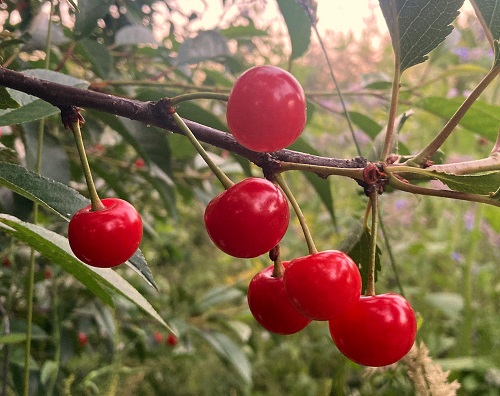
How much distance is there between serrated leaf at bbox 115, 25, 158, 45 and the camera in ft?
3.95

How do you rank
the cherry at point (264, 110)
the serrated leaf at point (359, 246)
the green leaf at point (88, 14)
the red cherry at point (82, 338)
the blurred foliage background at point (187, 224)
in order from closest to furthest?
the cherry at point (264, 110), the serrated leaf at point (359, 246), the green leaf at point (88, 14), the blurred foliage background at point (187, 224), the red cherry at point (82, 338)

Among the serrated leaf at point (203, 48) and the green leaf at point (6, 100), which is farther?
the serrated leaf at point (203, 48)

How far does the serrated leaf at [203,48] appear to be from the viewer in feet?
4.11

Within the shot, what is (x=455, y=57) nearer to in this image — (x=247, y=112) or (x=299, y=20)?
(x=299, y=20)

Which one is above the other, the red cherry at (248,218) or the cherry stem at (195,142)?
the cherry stem at (195,142)

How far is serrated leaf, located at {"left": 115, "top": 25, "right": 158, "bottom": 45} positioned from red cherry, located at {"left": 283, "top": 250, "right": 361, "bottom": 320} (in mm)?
870

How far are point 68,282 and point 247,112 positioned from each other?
116cm

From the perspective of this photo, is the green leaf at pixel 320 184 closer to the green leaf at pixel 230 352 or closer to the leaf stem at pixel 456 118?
the leaf stem at pixel 456 118

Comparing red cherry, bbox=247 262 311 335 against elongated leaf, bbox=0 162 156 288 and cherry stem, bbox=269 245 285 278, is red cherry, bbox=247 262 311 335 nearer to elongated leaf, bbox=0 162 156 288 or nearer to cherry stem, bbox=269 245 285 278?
cherry stem, bbox=269 245 285 278

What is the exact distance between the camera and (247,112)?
425 mm

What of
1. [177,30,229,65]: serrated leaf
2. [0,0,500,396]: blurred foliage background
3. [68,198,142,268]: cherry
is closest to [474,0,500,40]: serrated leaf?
[0,0,500,396]: blurred foliage background

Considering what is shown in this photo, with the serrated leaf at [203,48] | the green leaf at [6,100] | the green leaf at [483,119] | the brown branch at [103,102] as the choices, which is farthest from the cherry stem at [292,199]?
the serrated leaf at [203,48]

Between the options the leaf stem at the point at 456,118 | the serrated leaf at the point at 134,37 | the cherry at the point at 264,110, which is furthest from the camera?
the serrated leaf at the point at 134,37

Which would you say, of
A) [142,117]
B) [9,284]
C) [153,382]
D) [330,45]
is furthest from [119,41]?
[330,45]
